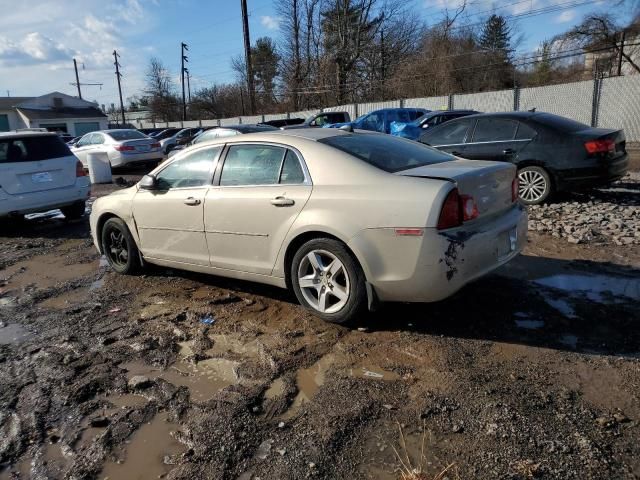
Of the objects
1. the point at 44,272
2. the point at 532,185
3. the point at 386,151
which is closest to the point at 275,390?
the point at 386,151

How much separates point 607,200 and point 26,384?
8247mm

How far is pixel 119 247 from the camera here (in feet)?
19.0

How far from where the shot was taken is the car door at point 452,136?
8.69 m

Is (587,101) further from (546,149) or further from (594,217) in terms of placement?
(594,217)

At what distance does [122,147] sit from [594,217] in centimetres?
1468

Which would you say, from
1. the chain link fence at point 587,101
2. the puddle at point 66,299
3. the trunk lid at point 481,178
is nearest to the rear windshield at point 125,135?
the puddle at point 66,299

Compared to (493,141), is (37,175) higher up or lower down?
lower down

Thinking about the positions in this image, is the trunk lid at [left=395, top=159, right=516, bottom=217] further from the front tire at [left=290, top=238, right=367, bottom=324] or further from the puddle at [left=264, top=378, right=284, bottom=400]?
the puddle at [left=264, top=378, right=284, bottom=400]

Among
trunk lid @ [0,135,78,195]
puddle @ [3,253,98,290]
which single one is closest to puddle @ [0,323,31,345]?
puddle @ [3,253,98,290]

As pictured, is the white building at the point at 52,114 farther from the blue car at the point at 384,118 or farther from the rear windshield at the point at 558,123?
the rear windshield at the point at 558,123

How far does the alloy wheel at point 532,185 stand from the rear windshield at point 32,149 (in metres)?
7.79

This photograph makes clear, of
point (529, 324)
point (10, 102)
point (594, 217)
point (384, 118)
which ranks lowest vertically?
point (529, 324)

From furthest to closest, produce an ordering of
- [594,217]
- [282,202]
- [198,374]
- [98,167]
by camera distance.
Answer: [98,167] → [594,217] → [282,202] → [198,374]

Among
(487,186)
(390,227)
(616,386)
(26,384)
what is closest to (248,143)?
(390,227)
